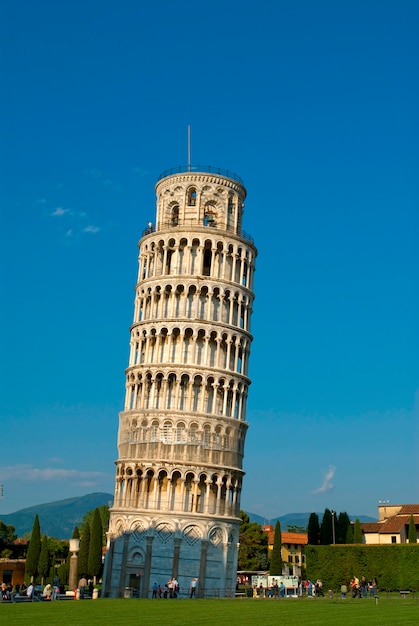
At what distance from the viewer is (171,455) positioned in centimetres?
6731

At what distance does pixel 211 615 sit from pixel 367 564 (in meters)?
36.4

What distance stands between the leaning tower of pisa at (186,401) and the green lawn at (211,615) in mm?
23990

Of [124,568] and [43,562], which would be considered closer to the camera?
[124,568]

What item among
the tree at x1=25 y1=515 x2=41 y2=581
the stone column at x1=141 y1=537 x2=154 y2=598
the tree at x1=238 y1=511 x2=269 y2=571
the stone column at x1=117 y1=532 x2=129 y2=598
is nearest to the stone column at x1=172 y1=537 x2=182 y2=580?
the stone column at x1=141 y1=537 x2=154 y2=598

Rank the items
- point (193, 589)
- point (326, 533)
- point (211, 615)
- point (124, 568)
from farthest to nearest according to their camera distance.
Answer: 1. point (326, 533)
2. point (124, 568)
3. point (193, 589)
4. point (211, 615)

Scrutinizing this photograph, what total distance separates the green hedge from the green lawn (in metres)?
22.7

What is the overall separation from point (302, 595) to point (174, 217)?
38.4 meters

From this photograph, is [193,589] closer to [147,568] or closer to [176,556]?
[176,556]

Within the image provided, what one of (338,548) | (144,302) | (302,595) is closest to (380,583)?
(338,548)

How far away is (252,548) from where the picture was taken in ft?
334

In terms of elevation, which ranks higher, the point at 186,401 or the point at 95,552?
the point at 186,401

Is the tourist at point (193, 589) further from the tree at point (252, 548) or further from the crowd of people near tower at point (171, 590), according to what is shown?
the tree at point (252, 548)

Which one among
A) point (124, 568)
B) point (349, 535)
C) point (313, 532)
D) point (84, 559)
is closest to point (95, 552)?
point (84, 559)

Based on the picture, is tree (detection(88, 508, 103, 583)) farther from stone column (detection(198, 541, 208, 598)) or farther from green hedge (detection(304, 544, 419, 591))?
green hedge (detection(304, 544, 419, 591))
